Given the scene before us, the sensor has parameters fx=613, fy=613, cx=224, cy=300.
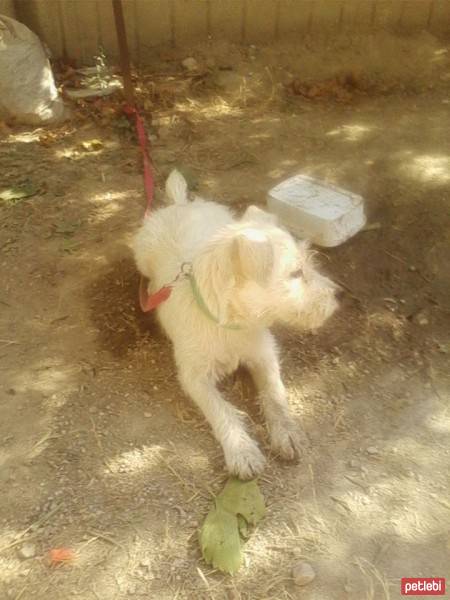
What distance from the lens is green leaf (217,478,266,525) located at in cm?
304

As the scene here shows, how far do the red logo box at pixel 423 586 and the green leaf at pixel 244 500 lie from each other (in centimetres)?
73

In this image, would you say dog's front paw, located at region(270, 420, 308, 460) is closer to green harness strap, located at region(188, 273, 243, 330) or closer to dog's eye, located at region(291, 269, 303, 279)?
green harness strap, located at region(188, 273, 243, 330)

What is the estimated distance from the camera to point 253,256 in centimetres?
282

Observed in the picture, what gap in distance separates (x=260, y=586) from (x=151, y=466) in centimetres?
85

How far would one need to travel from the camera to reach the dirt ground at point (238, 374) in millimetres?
2939

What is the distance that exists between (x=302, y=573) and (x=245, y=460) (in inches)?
24.8

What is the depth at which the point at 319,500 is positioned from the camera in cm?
314

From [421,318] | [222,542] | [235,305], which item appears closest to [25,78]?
[235,305]

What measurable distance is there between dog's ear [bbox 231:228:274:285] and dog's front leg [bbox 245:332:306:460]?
783 mm

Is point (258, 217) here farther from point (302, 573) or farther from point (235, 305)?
point (302, 573)

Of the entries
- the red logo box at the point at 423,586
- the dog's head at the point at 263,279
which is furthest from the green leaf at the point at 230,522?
the dog's head at the point at 263,279

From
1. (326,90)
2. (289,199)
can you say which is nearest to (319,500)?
Result: (289,199)

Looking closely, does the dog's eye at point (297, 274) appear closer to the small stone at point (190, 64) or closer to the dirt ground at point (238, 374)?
the dirt ground at point (238, 374)

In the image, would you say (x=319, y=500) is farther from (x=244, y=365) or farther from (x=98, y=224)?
(x=98, y=224)
